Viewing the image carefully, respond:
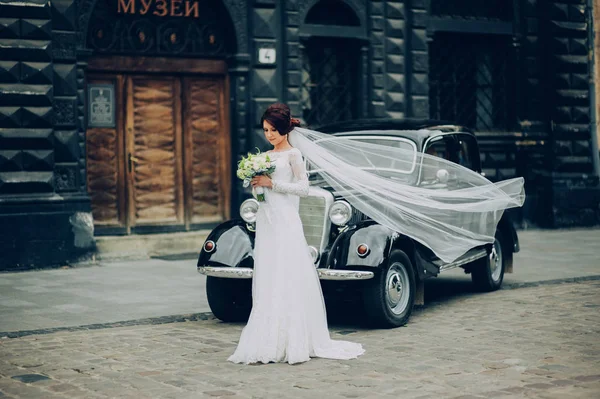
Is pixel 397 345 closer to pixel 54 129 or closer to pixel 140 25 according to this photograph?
pixel 54 129

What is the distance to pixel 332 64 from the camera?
1636 cm

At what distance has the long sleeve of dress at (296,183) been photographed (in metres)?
7.46

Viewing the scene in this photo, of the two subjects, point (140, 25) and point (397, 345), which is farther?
point (140, 25)

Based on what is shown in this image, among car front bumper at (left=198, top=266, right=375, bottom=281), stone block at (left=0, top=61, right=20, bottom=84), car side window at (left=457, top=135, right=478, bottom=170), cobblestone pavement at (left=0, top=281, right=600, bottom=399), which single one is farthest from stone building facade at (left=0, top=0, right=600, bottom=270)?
car front bumper at (left=198, top=266, right=375, bottom=281)

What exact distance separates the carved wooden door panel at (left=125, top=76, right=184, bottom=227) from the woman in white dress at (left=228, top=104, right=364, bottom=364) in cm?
710

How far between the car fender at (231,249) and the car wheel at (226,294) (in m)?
0.23

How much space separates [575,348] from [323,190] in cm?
272

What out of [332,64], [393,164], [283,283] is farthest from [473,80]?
[283,283]

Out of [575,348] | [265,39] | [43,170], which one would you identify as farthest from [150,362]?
[265,39]

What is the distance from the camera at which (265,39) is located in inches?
597

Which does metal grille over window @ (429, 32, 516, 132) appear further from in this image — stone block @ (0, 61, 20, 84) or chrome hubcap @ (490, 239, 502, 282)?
stone block @ (0, 61, 20, 84)

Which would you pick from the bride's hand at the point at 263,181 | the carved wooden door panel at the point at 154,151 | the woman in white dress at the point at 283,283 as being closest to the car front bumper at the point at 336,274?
the woman in white dress at the point at 283,283

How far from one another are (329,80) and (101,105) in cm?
407

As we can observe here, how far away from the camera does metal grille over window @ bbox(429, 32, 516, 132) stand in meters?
17.4
